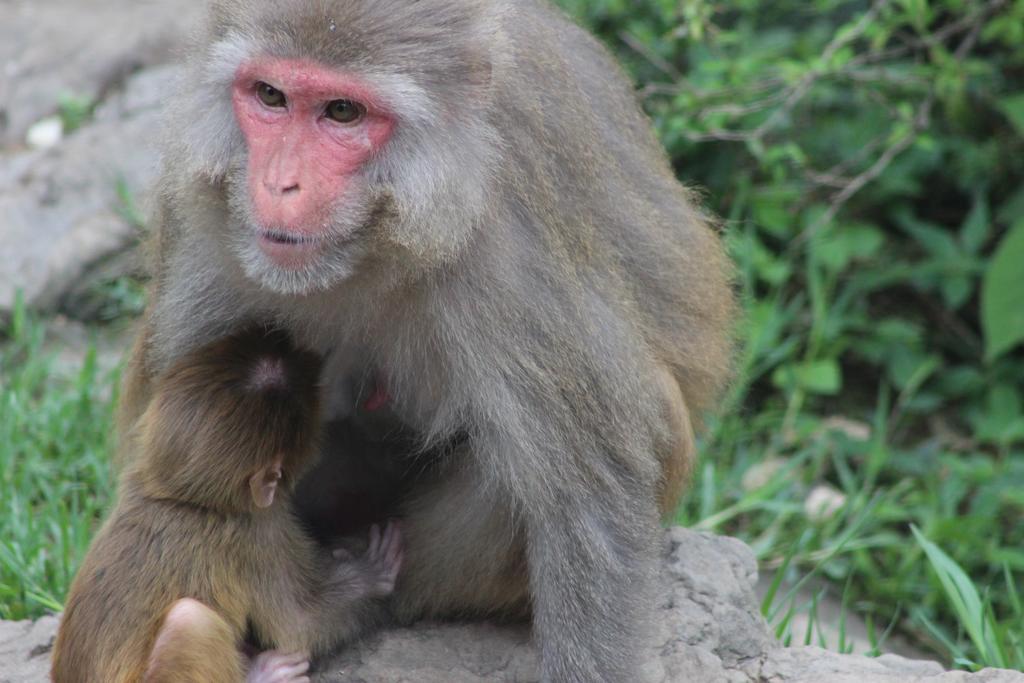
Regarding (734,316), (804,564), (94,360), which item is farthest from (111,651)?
(804,564)

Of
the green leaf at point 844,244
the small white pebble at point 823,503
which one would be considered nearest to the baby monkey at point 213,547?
the small white pebble at point 823,503

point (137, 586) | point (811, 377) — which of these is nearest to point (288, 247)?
point (137, 586)

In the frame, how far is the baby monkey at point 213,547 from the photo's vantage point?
389 cm

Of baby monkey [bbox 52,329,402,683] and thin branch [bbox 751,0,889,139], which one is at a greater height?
thin branch [bbox 751,0,889,139]

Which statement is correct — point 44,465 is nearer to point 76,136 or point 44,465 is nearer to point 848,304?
point 76,136

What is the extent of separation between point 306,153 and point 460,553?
140 centimetres

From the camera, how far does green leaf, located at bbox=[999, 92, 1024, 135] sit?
7.41 meters

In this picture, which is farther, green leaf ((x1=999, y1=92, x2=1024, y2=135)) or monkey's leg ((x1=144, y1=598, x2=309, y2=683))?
green leaf ((x1=999, y1=92, x2=1024, y2=135))

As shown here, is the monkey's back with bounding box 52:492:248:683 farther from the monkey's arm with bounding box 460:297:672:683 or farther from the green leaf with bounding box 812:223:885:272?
the green leaf with bounding box 812:223:885:272

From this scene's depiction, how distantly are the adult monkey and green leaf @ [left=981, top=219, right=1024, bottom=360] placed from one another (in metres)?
3.00

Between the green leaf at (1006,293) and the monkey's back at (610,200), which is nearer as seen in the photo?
the monkey's back at (610,200)

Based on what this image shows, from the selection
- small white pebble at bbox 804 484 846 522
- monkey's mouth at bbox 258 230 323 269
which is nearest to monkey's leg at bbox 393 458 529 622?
monkey's mouth at bbox 258 230 323 269

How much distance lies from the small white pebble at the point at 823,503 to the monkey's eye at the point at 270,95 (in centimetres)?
362

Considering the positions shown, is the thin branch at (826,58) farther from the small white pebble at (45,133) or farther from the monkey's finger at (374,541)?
the small white pebble at (45,133)
